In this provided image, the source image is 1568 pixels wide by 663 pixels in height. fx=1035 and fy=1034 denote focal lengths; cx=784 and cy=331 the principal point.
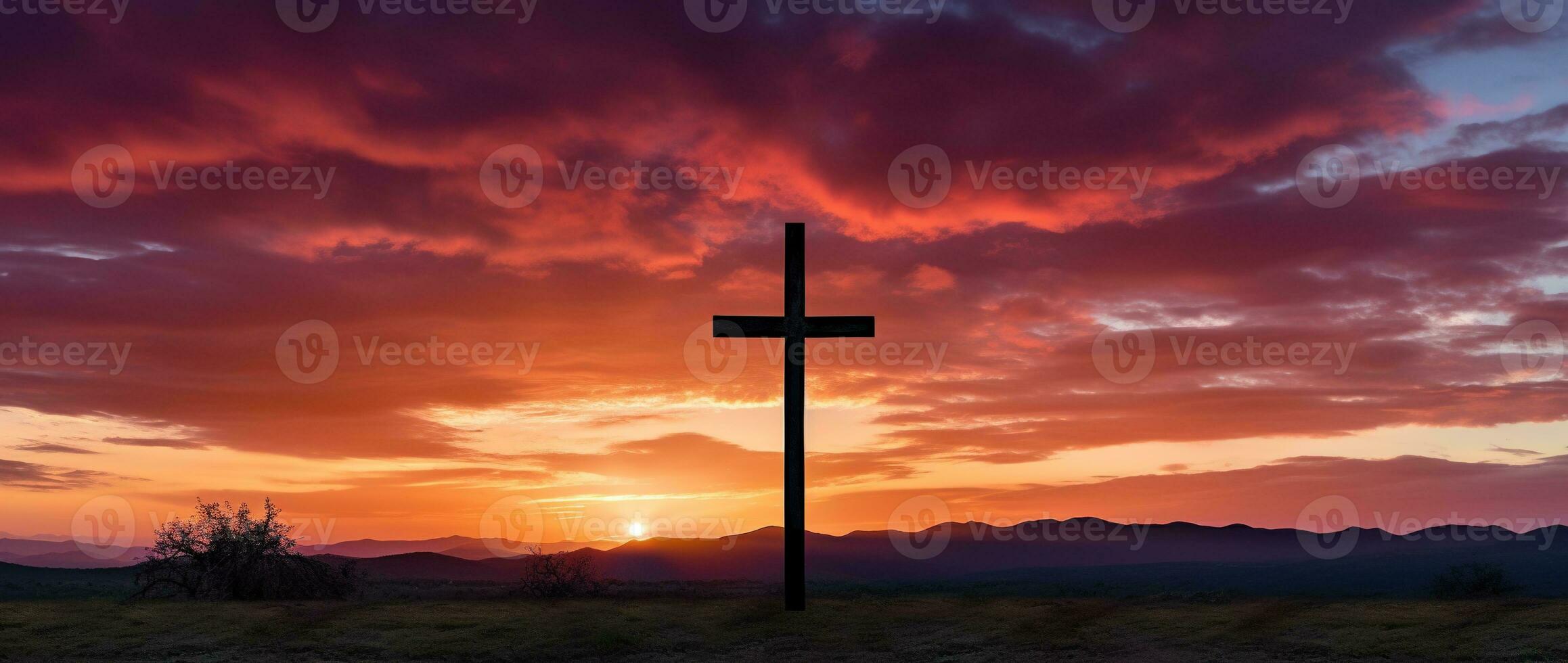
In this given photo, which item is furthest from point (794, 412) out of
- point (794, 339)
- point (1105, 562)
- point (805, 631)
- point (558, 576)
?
point (1105, 562)

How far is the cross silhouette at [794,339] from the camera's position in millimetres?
19766

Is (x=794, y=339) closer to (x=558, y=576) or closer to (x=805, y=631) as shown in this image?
(x=805, y=631)

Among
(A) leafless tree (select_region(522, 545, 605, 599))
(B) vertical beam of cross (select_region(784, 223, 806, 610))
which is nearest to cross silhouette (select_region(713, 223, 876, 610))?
(B) vertical beam of cross (select_region(784, 223, 806, 610))

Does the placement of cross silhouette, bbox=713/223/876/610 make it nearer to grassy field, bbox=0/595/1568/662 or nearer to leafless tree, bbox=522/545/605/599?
grassy field, bbox=0/595/1568/662

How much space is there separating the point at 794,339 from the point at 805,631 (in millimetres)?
5656

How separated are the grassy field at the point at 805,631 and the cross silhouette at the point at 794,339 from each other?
1123 mm

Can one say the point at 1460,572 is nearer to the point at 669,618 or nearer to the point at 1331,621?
the point at 1331,621

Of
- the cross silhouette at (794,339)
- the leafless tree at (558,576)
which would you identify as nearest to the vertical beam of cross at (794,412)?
the cross silhouette at (794,339)

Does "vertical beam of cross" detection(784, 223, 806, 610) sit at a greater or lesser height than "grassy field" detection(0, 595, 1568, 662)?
greater

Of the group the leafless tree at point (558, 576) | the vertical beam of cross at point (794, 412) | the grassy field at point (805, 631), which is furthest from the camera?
→ the leafless tree at point (558, 576)

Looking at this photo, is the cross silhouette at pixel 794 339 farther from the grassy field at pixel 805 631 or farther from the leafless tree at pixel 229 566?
the leafless tree at pixel 229 566

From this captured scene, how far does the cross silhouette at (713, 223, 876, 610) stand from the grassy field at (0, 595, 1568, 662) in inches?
44.2

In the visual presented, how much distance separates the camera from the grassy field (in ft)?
51.7

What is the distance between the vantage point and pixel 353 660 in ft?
53.2
